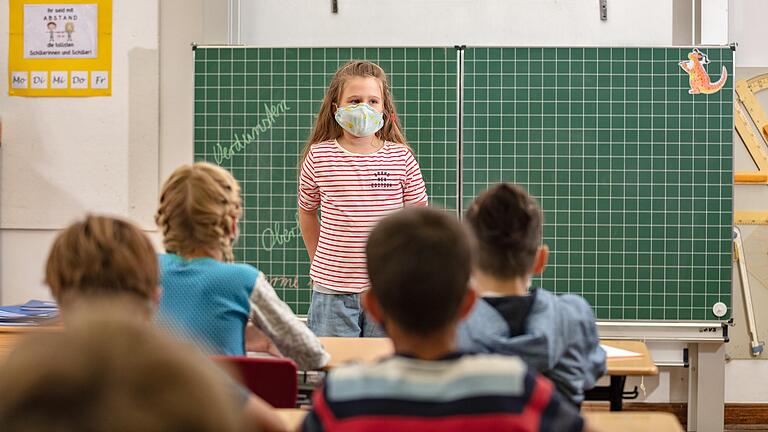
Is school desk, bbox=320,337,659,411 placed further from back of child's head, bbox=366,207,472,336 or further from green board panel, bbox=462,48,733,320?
green board panel, bbox=462,48,733,320

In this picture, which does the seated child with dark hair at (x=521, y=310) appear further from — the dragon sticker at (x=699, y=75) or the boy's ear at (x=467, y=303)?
the dragon sticker at (x=699, y=75)

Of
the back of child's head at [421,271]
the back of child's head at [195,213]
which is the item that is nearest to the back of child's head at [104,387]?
the back of child's head at [421,271]

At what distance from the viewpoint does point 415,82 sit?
4293mm

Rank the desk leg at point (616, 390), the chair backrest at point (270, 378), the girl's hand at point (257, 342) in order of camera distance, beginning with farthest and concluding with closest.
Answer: the desk leg at point (616, 390) → the girl's hand at point (257, 342) → the chair backrest at point (270, 378)

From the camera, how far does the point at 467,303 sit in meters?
1.40

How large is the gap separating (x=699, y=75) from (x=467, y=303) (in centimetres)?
315

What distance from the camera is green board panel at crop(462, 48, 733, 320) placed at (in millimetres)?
4227

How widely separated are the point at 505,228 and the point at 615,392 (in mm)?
867

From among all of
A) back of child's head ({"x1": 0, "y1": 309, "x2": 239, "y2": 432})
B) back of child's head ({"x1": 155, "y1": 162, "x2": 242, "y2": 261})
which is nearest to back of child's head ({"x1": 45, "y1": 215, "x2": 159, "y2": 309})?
back of child's head ({"x1": 155, "y1": 162, "x2": 242, "y2": 261})

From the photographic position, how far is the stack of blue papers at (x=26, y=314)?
314 centimetres

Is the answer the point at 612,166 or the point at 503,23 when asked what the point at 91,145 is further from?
the point at 612,166

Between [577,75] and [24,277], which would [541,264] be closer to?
[577,75]

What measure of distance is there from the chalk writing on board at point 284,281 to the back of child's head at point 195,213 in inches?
80.8

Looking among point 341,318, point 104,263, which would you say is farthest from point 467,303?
point 341,318
